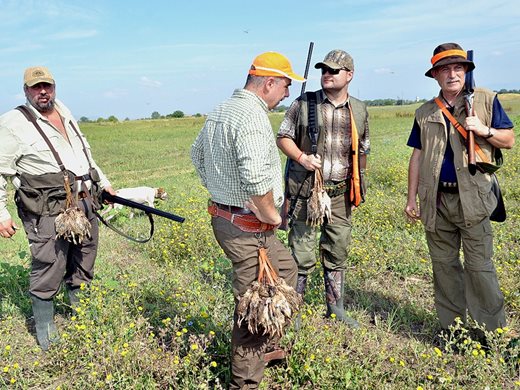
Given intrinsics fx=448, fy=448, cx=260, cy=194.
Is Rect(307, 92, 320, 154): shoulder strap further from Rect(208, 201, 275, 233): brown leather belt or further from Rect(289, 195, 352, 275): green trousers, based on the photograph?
Rect(208, 201, 275, 233): brown leather belt

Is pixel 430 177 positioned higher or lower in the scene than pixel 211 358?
higher

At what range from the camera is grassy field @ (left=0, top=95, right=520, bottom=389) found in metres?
3.04

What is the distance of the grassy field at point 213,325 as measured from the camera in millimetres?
3035

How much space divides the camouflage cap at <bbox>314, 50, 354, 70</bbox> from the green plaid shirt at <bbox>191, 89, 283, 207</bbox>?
1192 millimetres

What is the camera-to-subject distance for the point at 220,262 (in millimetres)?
5219

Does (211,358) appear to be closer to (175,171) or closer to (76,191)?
(76,191)

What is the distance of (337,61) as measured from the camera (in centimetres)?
367

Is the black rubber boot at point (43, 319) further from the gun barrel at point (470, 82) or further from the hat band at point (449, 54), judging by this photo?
the gun barrel at point (470, 82)

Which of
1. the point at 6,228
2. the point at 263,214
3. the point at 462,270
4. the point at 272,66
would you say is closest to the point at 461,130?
the point at 462,270

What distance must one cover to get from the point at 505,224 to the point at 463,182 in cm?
341

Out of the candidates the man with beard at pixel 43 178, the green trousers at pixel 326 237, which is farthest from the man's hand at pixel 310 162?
the man with beard at pixel 43 178

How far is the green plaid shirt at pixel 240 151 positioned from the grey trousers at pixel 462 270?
154 cm

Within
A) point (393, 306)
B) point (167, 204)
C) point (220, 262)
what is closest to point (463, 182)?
point (393, 306)

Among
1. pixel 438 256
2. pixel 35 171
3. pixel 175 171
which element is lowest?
pixel 175 171
